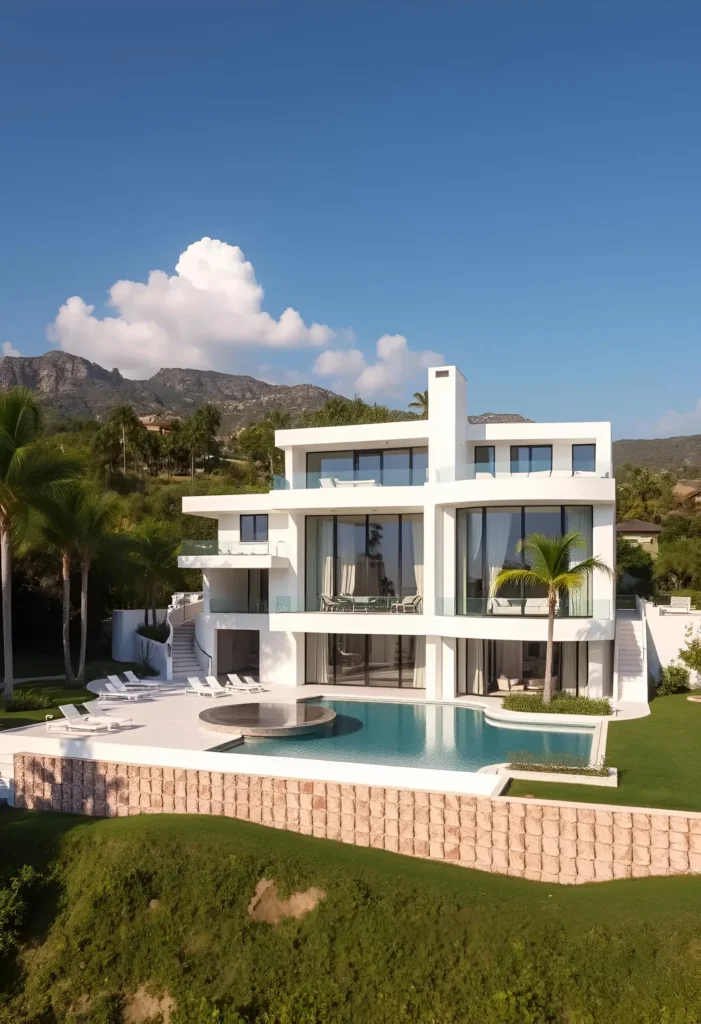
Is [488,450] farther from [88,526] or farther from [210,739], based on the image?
[88,526]

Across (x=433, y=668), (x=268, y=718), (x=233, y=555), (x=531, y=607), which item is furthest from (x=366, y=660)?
(x=268, y=718)

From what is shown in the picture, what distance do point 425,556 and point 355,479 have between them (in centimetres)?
348

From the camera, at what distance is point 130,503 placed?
57.6m

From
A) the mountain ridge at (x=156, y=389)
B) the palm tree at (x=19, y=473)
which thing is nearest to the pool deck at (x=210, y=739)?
the palm tree at (x=19, y=473)

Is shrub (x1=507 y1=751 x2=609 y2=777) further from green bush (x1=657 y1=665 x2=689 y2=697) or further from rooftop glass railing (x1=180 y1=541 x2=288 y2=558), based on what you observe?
rooftop glass railing (x1=180 y1=541 x2=288 y2=558)

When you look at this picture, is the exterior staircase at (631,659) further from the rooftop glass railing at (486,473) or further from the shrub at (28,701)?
the shrub at (28,701)

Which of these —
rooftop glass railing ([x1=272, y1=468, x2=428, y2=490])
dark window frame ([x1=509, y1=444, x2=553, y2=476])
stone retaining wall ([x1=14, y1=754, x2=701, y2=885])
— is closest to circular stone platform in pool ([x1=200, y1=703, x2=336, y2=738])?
stone retaining wall ([x1=14, y1=754, x2=701, y2=885])

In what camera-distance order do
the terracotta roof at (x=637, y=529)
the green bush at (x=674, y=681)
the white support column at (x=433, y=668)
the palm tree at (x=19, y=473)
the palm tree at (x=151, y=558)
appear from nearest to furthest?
the palm tree at (x=19, y=473)
the white support column at (x=433, y=668)
the green bush at (x=674, y=681)
the palm tree at (x=151, y=558)
the terracotta roof at (x=637, y=529)

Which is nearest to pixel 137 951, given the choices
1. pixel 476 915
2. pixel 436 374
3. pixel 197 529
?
pixel 476 915

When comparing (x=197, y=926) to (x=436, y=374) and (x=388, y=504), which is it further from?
(x=436, y=374)

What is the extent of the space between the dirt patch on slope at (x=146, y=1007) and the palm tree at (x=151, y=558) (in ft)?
71.8

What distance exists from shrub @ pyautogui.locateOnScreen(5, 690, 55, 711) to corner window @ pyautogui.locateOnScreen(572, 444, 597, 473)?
17032 millimetres

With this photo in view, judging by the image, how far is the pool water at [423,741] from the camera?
56.1 feet

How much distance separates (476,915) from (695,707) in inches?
535
